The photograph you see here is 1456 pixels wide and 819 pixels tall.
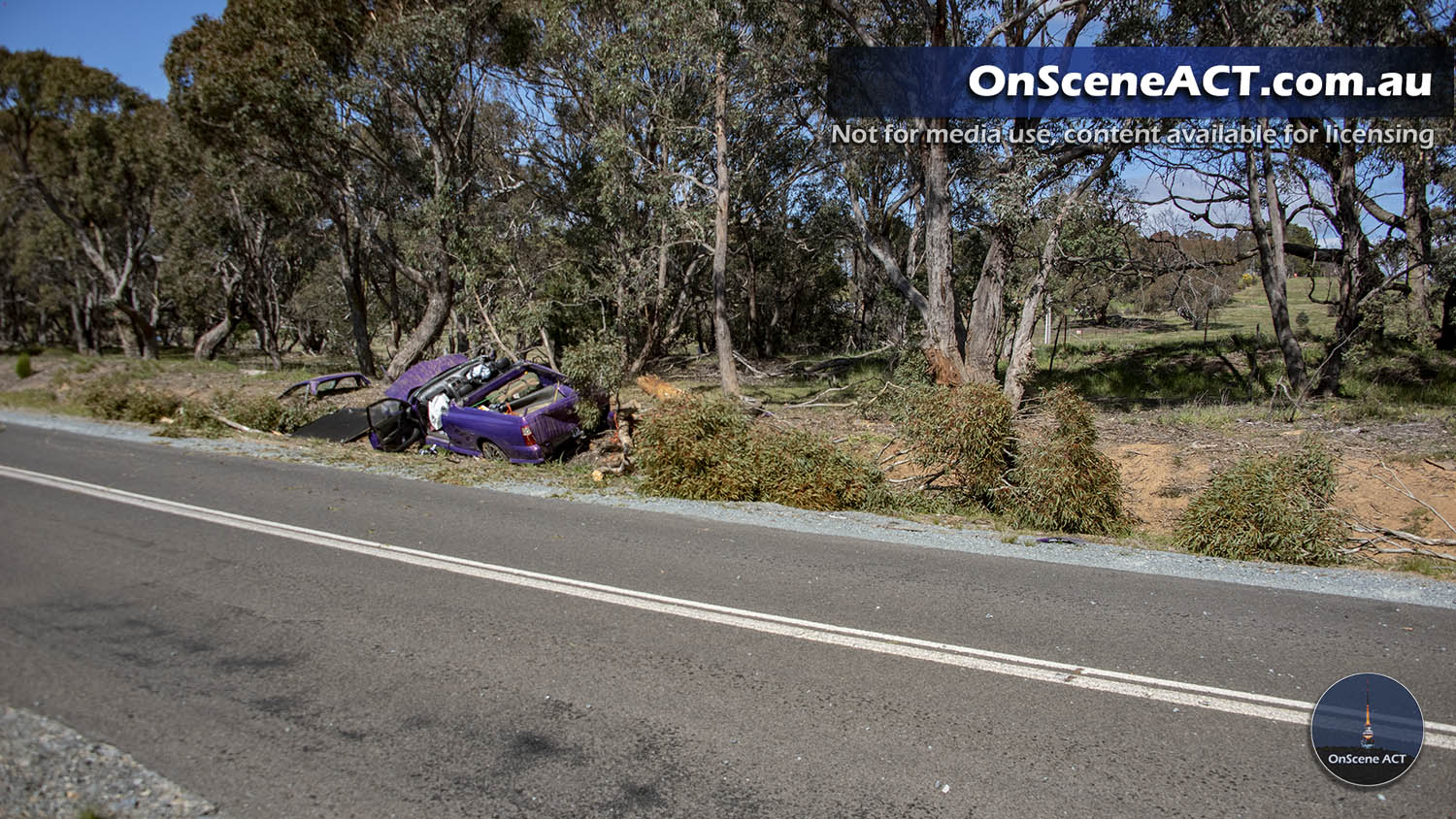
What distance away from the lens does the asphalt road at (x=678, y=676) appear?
3.78m

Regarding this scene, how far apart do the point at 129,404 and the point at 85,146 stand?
78.1ft

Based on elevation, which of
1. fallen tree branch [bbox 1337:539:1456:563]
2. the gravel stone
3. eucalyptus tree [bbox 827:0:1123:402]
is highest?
eucalyptus tree [bbox 827:0:1123:402]

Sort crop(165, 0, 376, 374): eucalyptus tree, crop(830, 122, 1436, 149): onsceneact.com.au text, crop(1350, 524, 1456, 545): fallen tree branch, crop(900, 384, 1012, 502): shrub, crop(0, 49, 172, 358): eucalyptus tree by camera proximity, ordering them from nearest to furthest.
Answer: crop(1350, 524, 1456, 545): fallen tree branch → crop(900, 384, 1012, 502): shrub → crop(830, 122, 1436, 149): onsceneact.com.au text → crop(165, 0, 376, 374): eucalyptus tree → crop(0, 49, 172, 358): eucalyptus tree

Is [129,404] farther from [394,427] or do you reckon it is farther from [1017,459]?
[1017,459]

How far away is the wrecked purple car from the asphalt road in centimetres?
545

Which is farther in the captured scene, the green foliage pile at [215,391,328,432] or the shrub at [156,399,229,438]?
the green foliage pile at [215,391,328,432]

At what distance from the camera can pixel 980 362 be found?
17.6 metres

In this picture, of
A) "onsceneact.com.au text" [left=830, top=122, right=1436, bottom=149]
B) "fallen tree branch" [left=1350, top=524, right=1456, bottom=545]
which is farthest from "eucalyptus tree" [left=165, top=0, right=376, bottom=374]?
"fallen tree branch" [left=1350, top=524, right=1456, bottom=545]

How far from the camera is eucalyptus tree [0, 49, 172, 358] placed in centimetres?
3384

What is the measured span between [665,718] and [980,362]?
14548 millimetres

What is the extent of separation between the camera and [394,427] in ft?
48.6

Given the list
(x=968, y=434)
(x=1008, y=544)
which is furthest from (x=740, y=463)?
(x=1008, y=544)

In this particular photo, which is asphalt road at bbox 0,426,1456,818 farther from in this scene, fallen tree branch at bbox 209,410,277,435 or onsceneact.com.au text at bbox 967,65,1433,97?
onsceneact.com.au text at bbox 967,65,1433,97

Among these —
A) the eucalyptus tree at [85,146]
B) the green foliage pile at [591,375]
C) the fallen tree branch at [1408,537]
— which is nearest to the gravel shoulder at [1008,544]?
the fallen tree branch at [1408,537]
